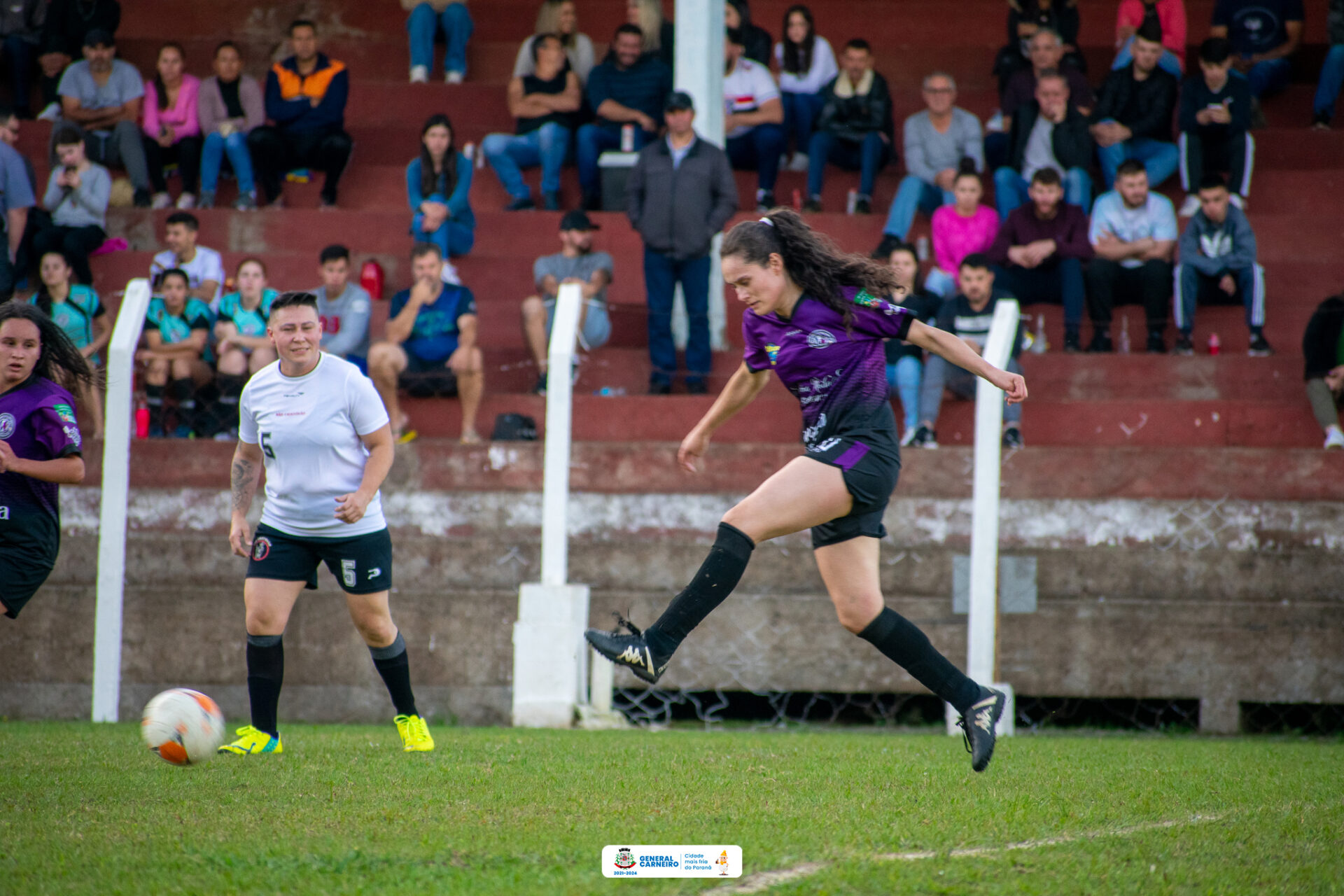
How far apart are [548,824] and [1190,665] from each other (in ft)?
20.2

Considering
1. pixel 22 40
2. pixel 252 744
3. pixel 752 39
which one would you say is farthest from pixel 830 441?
pixel 22 40

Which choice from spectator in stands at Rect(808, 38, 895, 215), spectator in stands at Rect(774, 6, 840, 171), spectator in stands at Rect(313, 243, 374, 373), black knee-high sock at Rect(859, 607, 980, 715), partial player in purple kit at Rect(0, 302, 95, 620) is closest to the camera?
black knee-high sock at Rect(859, 607, 980, 715)

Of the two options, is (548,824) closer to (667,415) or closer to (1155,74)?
(667,415)

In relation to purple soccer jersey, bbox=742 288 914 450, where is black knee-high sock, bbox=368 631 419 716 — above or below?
below

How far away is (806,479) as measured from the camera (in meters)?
4.98

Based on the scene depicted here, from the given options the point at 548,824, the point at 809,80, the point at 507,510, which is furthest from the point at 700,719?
the point at 809,80

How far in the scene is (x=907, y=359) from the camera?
33.0ft

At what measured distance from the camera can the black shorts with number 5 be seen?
6039mm

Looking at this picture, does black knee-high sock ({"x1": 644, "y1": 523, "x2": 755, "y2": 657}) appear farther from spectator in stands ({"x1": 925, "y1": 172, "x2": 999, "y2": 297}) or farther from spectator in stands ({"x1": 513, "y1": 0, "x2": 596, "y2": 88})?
spectator in stands ({"x1": 513, "y1": 0, "x2": 596, "y2": 88})

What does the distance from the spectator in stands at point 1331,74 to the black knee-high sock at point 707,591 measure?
36.5 feet

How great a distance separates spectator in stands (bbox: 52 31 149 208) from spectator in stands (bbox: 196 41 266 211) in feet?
2.45

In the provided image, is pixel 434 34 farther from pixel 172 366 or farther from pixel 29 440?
pixel 29 440

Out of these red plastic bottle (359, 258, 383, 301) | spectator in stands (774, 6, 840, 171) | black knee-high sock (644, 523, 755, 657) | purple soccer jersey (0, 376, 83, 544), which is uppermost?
spectator in stands (774, 6, 840, 171)

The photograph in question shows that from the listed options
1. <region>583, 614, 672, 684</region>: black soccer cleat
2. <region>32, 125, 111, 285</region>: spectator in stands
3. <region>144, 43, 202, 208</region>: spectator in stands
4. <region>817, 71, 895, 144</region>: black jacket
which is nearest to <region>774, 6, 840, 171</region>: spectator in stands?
<region>817, 71, 895, 144</region>: black jacket
